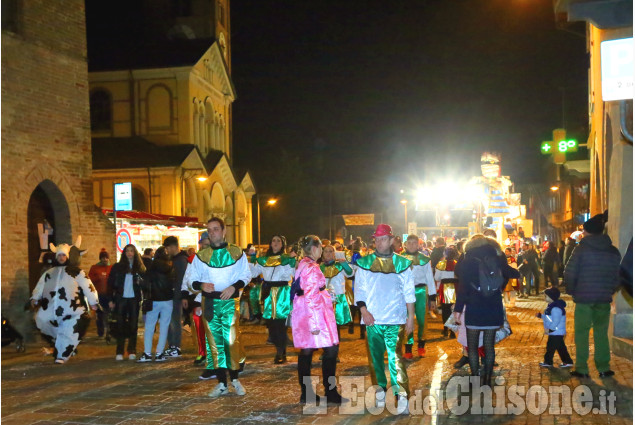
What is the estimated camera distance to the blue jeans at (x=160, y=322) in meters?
11.6

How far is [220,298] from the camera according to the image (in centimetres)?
841

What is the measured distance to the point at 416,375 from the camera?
9.56m

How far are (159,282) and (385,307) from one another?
5152 mm

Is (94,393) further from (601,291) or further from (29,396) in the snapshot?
(601,291)

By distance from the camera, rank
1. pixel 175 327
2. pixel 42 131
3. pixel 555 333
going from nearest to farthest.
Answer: pixel 555 333 < pixel 175 327 < pixel 42 131

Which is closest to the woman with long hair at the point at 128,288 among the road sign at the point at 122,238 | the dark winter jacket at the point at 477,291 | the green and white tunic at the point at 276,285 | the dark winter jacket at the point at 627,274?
the green and white tunic at the point at 276,285

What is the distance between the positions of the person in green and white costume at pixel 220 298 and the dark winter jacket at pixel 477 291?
2.52 meters

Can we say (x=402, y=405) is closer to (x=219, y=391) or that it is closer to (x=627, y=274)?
(x=219, y=391)

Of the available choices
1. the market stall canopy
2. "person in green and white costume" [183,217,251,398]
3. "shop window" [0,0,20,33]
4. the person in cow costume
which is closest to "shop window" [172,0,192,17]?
the market stall canopy

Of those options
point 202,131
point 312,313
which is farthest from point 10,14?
point 202,131

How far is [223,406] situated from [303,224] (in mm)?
56467

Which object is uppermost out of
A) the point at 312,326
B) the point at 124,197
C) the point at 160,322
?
the point at 124,197

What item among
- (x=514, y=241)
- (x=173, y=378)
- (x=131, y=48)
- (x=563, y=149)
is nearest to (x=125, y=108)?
(x=131, y=48)

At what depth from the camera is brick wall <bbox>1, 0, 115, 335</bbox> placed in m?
15.1
